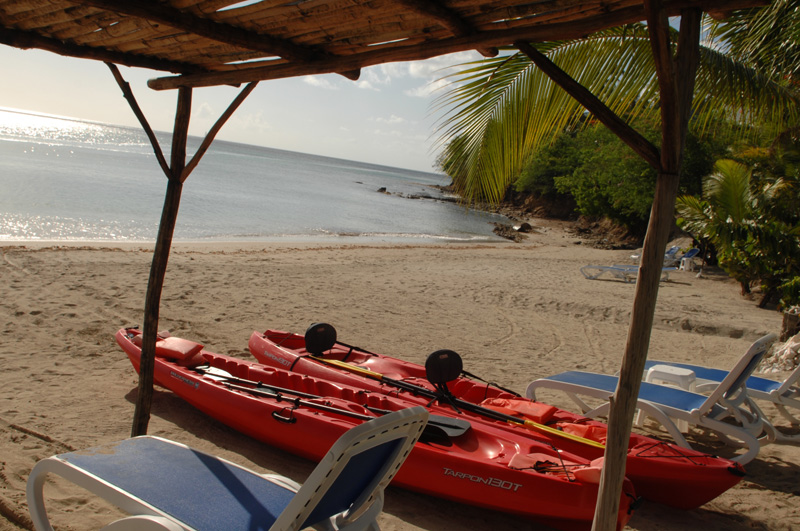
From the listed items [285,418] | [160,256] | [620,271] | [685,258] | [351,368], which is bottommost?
[285,418]

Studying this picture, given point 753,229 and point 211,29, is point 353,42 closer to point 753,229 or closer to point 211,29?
point 211,29

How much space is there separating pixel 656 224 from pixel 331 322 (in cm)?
699

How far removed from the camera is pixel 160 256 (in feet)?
14.4

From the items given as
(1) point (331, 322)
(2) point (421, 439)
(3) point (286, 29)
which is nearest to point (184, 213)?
(1) point (331, 322)

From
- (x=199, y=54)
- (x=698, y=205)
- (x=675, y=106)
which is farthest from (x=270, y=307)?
(x=698, y=205)

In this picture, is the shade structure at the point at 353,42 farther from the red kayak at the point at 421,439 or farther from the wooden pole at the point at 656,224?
the red kayak at the point at 421,439

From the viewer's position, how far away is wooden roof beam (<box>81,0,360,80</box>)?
289cm

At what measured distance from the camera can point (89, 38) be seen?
12.3 ft

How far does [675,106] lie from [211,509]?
8.41 ft

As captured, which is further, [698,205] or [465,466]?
[698,205]

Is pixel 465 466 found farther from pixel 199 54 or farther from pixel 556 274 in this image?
pixel 556 274

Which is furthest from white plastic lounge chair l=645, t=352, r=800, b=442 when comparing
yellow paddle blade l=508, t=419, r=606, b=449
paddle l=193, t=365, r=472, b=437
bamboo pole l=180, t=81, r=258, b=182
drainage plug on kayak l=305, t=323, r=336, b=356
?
bamboo pole l=180, t=81, r=258, b=182

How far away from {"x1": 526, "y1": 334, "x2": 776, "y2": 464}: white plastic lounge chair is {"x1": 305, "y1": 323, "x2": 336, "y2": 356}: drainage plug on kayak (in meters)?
2.08

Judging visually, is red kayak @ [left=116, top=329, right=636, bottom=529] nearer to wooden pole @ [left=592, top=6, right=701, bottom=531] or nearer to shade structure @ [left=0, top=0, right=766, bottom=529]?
shade structure @ [left=0, top=0, right=766, bottom=529]
